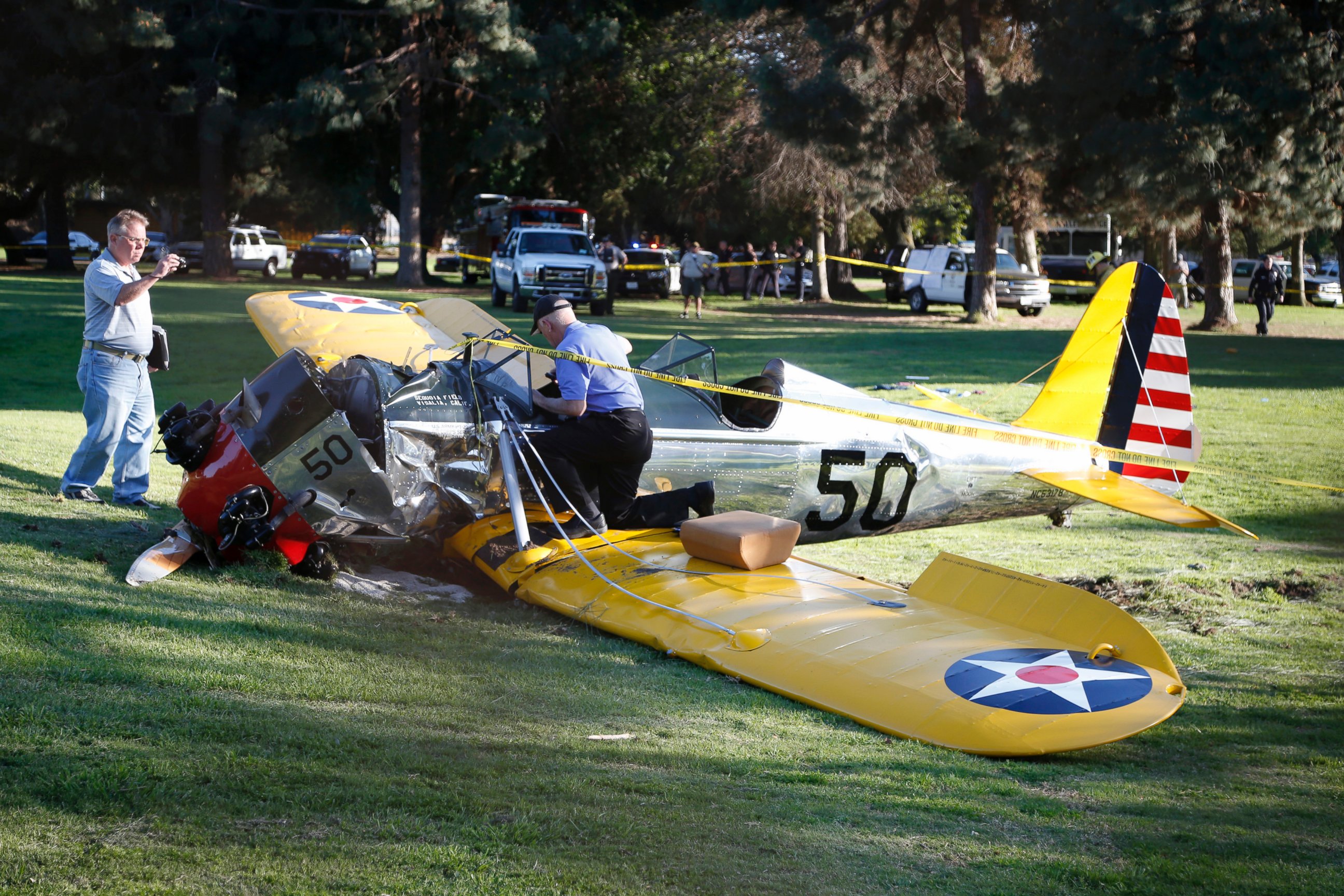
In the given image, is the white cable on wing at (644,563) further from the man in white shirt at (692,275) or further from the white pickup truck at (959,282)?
the white pickup truck at (959,282)

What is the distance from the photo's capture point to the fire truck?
4056 cm

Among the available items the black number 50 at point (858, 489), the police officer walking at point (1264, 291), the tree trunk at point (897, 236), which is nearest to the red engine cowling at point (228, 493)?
the black number 50 at point (858, 489)

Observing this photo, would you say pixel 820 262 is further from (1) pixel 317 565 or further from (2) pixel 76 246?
(1) pixel 317 565

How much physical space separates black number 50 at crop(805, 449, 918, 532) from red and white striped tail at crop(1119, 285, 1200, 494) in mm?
2226

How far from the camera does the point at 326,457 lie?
21.2ft

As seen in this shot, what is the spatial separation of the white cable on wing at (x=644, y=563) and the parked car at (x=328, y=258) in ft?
135

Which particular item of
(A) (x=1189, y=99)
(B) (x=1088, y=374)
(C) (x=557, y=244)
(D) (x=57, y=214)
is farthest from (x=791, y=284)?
(B) (x=1088, y=374)

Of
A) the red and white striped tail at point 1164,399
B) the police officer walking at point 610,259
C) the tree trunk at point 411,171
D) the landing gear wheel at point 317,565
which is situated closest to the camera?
the landing gear wheel at point 317,565

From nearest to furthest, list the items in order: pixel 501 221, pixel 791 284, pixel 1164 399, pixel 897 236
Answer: pixel 1164 399, pixel 501 221, pixel 791 284, pixel 897 236

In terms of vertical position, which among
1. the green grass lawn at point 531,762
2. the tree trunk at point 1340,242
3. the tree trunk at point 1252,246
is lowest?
the green grass lawn at point 531,762

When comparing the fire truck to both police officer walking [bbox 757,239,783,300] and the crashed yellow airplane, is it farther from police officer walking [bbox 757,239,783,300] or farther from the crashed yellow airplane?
the crashed yellow airplane

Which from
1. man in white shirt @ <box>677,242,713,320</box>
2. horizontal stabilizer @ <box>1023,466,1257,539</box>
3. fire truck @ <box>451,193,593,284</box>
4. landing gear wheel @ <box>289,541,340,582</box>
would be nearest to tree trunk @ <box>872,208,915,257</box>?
fire truck @ <box>451,193,593,284</box>

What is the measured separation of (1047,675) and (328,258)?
148ft

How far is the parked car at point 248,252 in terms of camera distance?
159 feet
